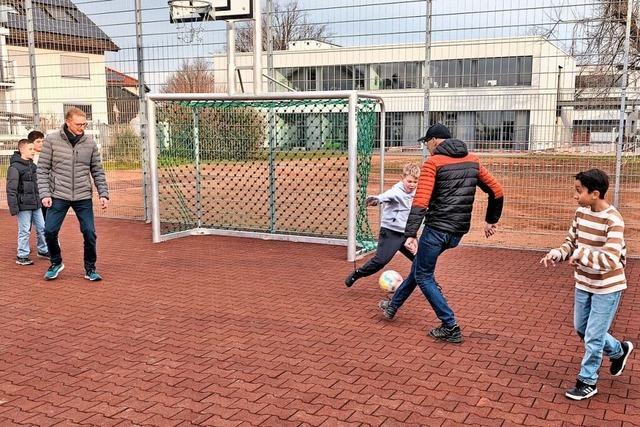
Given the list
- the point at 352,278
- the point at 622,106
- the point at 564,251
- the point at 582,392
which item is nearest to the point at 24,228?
the point at 352,278

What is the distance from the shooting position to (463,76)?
9.12 metres

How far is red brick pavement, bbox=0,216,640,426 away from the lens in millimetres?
3857

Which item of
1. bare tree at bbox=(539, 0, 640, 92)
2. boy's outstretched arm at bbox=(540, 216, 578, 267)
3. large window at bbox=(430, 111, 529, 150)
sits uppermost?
bare tree at bbox=(539, 0, 640, 92)

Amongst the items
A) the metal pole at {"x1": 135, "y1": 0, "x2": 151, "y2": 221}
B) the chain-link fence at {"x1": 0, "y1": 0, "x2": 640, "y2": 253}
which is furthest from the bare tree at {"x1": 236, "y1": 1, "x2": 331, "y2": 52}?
the metal pole at {"x1": 135, "y1": 0, "x2": 151, "y2": 221}

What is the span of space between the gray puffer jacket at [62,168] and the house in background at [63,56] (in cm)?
539

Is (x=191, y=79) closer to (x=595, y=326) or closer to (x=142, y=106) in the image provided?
(x=142, y=106)

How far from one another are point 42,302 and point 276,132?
193 inches

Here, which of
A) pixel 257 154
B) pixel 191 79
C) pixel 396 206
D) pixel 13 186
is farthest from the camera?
pixel 191 79

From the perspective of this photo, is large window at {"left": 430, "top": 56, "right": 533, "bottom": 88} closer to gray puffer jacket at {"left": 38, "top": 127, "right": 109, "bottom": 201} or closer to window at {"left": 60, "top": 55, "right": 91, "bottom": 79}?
gray puffer jacket at {"left": 38, "top": 127, "right": 109, "bottom": 201}

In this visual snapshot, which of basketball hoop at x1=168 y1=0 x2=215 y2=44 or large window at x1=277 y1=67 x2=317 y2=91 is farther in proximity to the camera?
large window at x1=277 y1=67 x2=317 y2=91

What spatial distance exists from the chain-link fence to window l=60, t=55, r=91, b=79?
1.70 feet

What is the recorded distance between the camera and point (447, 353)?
4.84 meters

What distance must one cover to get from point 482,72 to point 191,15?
14.7ft

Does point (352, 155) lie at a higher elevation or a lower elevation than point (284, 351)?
higher
